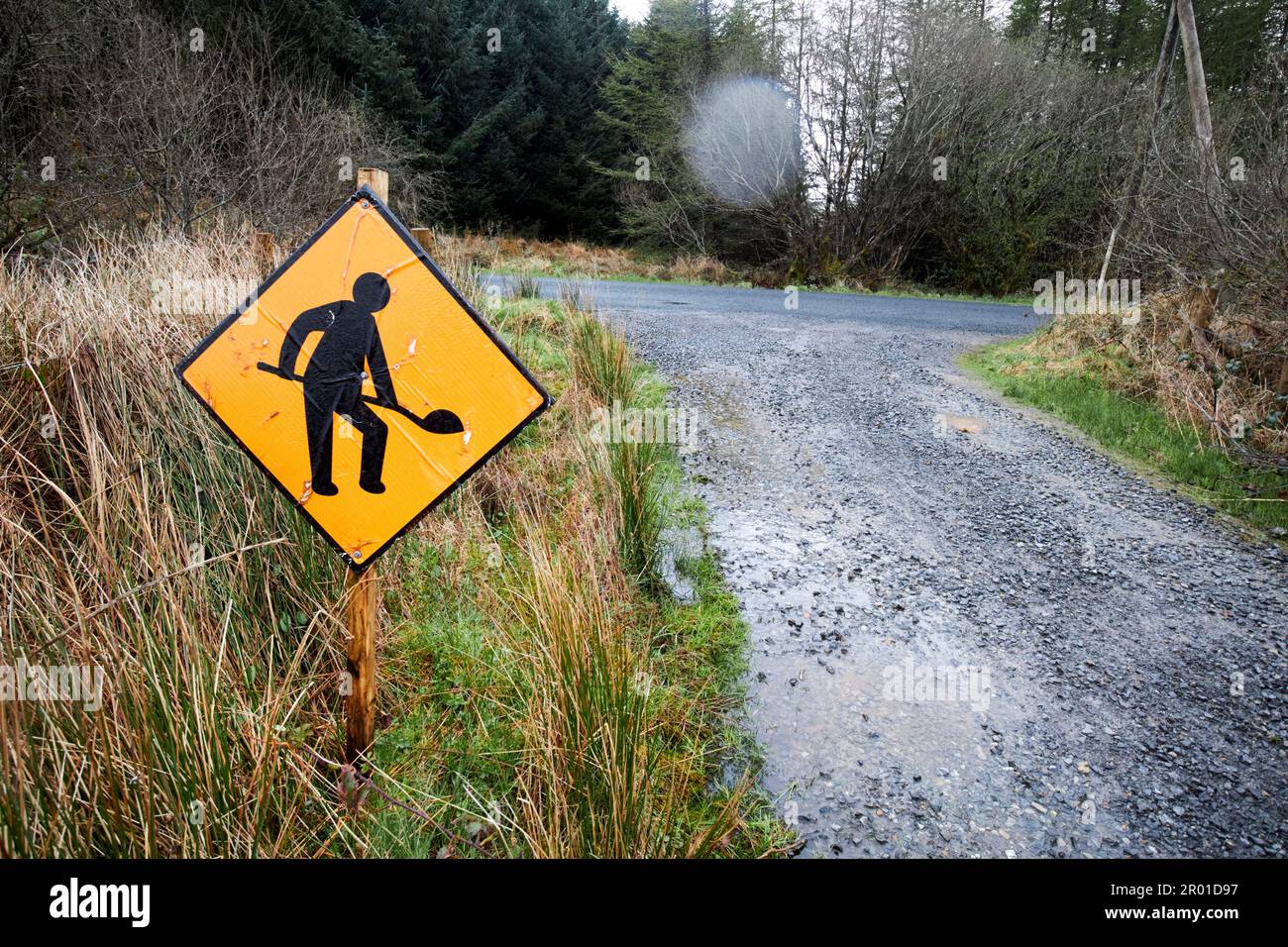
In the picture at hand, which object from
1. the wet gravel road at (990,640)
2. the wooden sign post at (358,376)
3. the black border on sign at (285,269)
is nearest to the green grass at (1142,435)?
the wet gravel road at (990,640)

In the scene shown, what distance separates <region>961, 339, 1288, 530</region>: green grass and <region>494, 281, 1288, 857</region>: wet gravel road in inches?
10.9

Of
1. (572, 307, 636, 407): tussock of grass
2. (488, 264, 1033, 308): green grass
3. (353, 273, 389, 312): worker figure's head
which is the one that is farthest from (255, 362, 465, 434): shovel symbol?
(488, 264, 1033, 308): green grass

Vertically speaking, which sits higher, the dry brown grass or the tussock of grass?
the dry brown grass

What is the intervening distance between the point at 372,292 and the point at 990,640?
276 centimetres

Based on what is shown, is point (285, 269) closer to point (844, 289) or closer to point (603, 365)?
point (603, 365)

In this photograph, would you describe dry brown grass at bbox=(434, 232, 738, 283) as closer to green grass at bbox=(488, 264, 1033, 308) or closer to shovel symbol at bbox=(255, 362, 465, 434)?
green grass at bbox=(488, 264, 1033, 308)

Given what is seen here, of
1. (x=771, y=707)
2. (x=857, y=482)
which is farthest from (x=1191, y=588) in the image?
(x=771, y=707)

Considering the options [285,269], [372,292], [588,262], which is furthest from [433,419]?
[588,262]

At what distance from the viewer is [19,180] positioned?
629 cm

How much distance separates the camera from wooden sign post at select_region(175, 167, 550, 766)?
1.63 metres

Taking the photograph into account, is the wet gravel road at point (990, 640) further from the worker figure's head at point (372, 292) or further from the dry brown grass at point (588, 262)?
the dry brown grass at point (588, 262)

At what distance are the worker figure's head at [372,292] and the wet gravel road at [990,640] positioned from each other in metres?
1.84

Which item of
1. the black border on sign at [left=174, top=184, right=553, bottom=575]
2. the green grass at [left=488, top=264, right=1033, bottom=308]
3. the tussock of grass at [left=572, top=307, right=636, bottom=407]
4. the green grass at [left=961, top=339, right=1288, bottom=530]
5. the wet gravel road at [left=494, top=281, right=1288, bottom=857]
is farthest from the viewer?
the green grass at [left=488, top=264, right=1033, bottom=308]
